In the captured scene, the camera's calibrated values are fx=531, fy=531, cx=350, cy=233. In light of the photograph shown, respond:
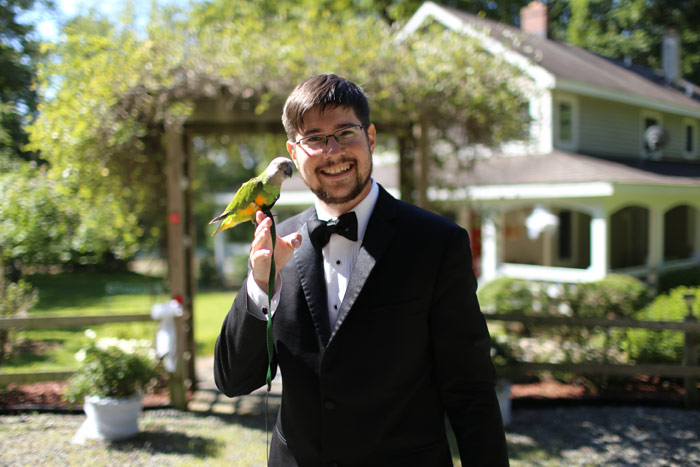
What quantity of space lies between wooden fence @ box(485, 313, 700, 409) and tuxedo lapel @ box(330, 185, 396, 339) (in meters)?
3.74

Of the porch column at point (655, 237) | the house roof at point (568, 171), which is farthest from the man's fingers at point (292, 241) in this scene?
the porch column at point (655, 237)

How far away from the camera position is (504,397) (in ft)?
16.0

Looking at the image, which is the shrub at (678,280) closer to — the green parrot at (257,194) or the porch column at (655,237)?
the porch column at (655,237)

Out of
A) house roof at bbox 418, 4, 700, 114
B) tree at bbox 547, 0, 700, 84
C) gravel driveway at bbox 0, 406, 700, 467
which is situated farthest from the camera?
tree at bbox 547, 0, 700, 84

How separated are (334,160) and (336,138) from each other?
67mm

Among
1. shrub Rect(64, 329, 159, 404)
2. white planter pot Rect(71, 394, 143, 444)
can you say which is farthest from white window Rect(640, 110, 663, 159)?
white planter pot Rect(71, 394, 143, 444)

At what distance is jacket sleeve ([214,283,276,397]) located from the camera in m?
1.56

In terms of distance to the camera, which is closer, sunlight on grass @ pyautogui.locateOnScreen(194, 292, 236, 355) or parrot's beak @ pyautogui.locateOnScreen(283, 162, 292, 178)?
parrot's beak @ pyautogui.locateOnScreen(283, 162, 292, 178)

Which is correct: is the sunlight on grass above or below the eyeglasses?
below

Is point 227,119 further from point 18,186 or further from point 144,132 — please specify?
point 18,186

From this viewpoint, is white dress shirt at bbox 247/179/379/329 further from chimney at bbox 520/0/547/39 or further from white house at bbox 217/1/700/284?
chimney at bbox 520/0/547/39

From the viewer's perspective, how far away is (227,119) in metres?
5.39

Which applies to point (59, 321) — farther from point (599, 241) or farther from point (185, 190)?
point (599, 241)

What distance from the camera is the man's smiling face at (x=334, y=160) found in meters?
1.57
